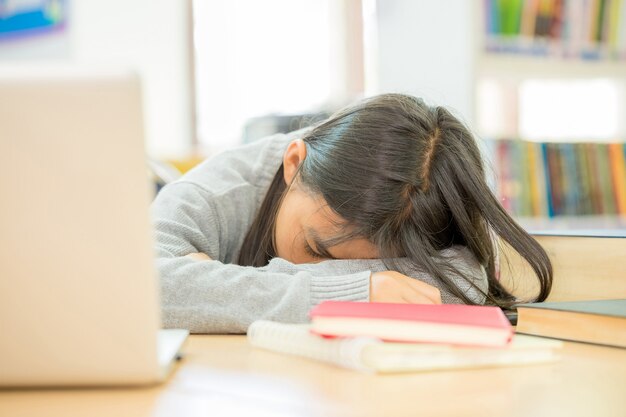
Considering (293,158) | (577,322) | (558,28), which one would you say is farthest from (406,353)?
(558,28)

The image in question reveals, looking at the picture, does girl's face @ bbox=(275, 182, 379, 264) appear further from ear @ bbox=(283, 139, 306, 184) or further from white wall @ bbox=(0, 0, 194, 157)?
white wall @ bbox=(0, 0, 194, 157)

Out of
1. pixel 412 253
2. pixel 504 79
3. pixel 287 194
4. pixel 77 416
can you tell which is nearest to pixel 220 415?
pixel 77 416

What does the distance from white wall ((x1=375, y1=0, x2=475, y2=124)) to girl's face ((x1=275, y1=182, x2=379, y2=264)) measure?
1121 mm

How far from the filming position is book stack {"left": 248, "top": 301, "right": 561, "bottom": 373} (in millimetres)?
663

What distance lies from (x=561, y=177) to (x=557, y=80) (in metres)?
0.32

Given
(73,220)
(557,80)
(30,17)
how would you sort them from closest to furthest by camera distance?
(73,220) < (557,80) < (30,17)

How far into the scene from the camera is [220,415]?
55cm

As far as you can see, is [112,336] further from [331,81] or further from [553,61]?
[331,81]

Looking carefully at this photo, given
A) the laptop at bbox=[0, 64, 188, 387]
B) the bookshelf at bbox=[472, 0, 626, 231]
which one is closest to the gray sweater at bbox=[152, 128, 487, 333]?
the laptop at bbox=[0, 64, 188, 387]

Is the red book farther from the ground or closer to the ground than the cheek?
farther from the ground

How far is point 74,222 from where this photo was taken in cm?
57

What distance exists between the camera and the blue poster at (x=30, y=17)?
3.63 m

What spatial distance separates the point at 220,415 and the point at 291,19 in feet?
10.4

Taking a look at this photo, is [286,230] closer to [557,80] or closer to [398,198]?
[398,198]
